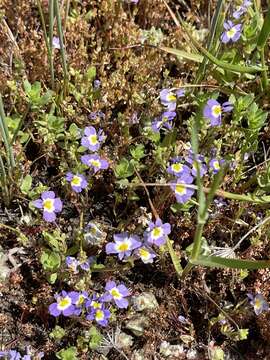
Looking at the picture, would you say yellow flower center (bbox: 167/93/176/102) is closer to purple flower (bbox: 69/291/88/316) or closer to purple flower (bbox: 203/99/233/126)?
purple flower (bbox: 203/99/233/126)

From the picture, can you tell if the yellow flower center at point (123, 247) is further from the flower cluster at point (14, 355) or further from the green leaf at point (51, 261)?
the flower cluster at point (14, 355)

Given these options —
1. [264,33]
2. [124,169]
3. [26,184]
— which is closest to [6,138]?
[26,184]

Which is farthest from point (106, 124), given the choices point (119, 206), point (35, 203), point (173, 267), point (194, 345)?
→ point (194, 345)

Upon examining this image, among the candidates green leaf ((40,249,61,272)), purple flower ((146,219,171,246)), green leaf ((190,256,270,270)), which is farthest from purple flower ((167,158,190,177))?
green leaf ((40,249,61,272))

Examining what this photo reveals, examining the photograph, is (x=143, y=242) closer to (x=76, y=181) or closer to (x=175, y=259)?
(x=175, y=259)

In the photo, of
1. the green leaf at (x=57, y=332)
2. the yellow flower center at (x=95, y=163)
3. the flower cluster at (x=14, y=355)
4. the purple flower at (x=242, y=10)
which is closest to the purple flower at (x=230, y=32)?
the purple flower at (x=242, y=10)
